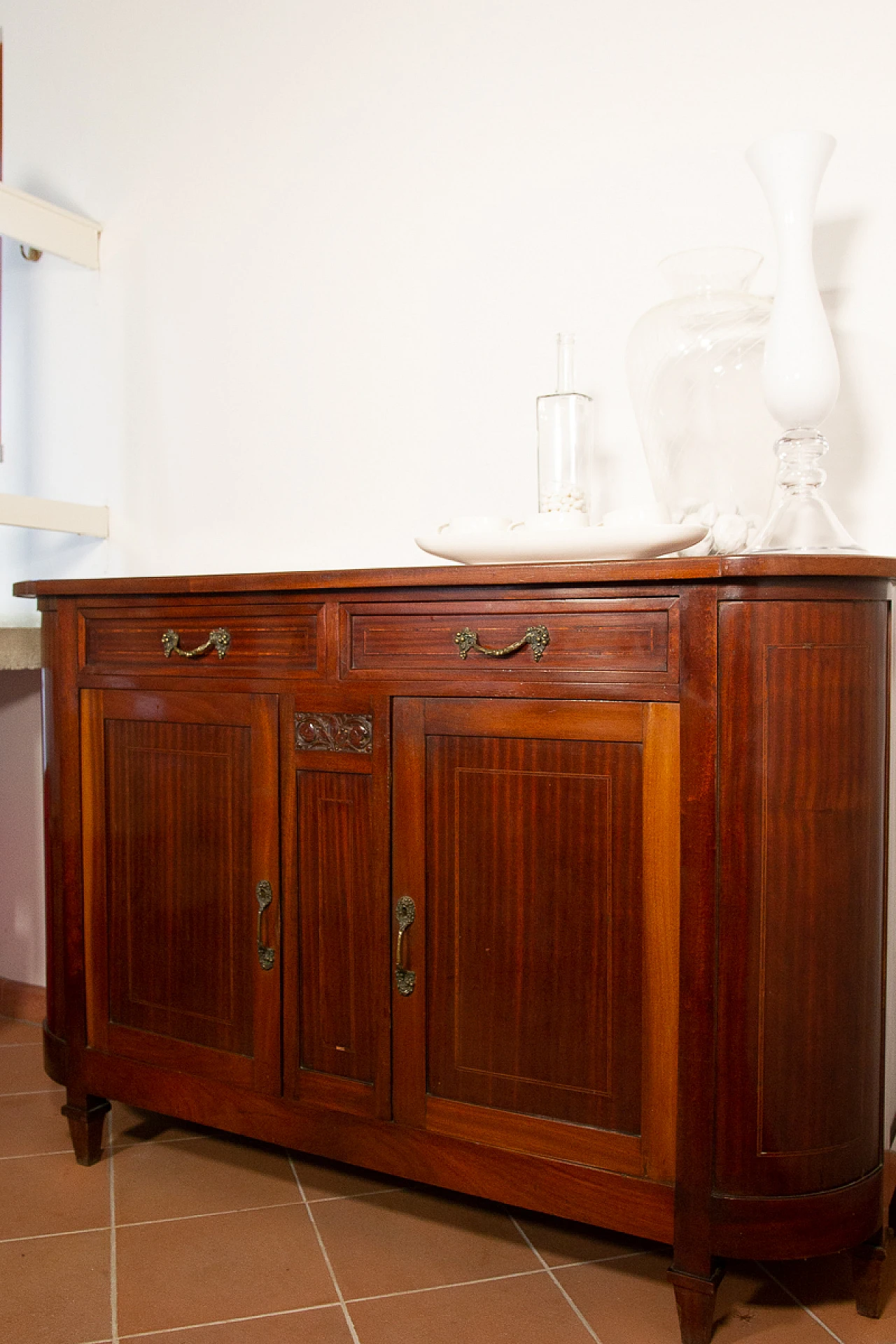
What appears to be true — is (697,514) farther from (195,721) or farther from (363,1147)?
(363,1147)

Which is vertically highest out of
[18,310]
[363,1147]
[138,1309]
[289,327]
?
[18,310]

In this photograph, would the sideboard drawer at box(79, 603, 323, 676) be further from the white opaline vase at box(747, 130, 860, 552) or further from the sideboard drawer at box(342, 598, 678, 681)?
the white opaline vase at box(747, 130, 860, 552)

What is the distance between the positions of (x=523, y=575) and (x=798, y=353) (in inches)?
19.0

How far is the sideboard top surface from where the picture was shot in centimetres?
129

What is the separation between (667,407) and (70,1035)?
1.51 meters

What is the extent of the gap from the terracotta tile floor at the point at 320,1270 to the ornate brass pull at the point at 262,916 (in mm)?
424

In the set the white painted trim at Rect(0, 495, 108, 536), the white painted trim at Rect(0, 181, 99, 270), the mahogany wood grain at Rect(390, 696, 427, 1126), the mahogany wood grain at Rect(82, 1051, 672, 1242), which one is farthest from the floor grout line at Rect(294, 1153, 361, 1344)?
the white painted trim at Rect(0, 181, 99, 270)

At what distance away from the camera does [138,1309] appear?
148 centimetres

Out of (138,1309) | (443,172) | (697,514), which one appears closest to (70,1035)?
(138,1309)

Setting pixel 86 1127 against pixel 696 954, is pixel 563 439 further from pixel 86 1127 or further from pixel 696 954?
pixel 86 1127

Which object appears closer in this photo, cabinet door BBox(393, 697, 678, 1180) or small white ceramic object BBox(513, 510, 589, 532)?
cabinet door BBox(393, 697, 678, 1180)

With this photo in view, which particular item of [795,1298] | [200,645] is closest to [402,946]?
[200,645]

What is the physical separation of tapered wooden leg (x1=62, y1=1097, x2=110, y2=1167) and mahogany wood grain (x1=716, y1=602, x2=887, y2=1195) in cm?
115

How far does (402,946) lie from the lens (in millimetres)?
1563
